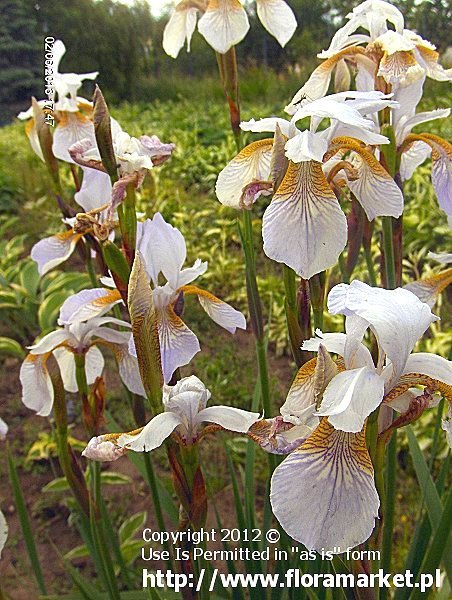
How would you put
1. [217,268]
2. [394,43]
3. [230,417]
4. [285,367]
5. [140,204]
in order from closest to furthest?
1. [230,417]
2. [394,43]
3. [285,367]
4. [217,268]
5. [140,204]

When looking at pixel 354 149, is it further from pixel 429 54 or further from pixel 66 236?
pixel 66 236

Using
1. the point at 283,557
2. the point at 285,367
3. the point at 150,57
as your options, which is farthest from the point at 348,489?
the point at 150,57

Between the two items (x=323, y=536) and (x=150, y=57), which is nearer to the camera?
(x=323, y=536)

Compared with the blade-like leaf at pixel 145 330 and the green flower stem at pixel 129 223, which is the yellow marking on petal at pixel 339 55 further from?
the blade-like leaf at pixel 145 330

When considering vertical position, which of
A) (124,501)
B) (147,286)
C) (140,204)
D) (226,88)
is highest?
(226,88)

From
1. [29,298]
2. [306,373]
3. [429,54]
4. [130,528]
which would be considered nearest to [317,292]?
[306,373]

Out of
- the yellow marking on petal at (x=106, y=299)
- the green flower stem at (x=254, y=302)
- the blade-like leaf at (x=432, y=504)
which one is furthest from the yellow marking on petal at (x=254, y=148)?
the blade-like leaf at (x=432, y=504)

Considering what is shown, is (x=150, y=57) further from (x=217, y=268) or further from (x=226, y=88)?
(x=226, y=88)
